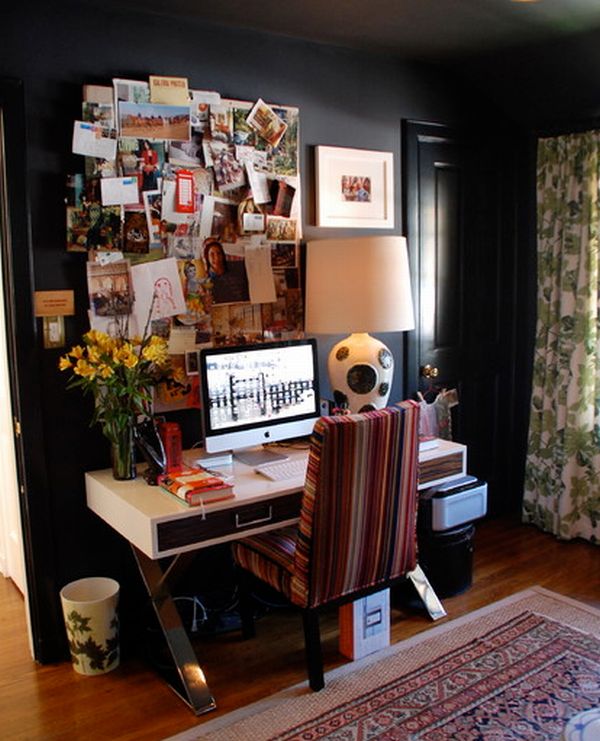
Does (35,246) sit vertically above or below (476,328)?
above

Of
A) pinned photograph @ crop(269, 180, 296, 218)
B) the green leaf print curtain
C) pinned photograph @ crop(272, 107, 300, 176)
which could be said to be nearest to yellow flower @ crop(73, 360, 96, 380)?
pinned photograph @ crop(269, 180, 296, 218)

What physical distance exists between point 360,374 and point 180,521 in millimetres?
1084

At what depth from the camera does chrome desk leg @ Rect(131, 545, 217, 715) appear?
2.50 m

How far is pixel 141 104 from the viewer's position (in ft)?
8.99

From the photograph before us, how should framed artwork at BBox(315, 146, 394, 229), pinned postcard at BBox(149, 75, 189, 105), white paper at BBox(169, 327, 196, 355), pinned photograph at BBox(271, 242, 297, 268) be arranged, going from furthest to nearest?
framed artwork at BBox(315, 146, 394, 229) → pinned photograph at BBox(271, 242, 297, 268) → white paper at BBox(169, 327, 196, 355) → pinned postcard at BBox(149, 75, 189, 105)

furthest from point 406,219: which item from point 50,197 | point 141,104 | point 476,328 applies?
point 50,197

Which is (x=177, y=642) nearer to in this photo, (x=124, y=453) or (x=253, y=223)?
(x=124, y=453)

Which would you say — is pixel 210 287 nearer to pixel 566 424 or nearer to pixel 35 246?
pixel 35 246

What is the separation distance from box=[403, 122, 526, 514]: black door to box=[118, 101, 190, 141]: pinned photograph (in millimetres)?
1186

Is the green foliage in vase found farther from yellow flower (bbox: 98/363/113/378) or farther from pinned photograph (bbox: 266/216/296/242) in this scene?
pinned photograph (bbox: 266/216/296/242)

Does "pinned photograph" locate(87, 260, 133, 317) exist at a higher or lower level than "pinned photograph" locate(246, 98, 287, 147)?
lower

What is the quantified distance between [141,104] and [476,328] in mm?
2112

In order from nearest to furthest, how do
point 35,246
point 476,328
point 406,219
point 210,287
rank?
point 35,246 < point 210,287 < point 406,219 < point 476,328

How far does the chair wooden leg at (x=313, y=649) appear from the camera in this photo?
99.6 inches
